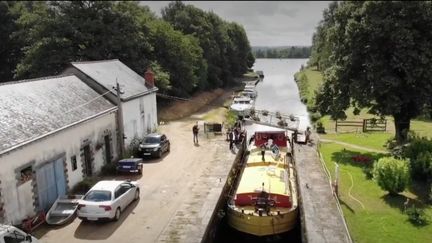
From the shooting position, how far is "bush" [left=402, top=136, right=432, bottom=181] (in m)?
23.6

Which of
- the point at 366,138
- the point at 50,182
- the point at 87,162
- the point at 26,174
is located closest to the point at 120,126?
the point at 87,162

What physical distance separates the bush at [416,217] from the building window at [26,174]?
1765cm

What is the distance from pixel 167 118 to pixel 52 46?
1550 centimetres

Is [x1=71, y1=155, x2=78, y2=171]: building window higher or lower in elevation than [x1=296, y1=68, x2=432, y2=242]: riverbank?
higher

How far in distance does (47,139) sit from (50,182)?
7.42 ft

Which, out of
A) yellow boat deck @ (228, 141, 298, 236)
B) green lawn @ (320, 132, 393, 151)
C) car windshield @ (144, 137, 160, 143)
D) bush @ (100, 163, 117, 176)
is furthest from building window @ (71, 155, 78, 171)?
green lawn @ (320, 132, 393, 151)

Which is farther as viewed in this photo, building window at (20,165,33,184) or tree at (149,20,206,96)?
tree at (149,20,206,96)

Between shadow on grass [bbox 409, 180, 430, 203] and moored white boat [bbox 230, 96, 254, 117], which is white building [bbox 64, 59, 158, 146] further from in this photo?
shadow on grass [bbox 409, 180, 430, 203]

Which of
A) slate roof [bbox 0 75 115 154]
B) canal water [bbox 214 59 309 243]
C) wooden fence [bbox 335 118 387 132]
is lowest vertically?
canal water [bbox 214 59 309 243]

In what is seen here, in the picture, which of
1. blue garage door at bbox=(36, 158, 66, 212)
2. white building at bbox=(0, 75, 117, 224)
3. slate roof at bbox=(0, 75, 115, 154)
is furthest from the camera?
blue garage door at bbox=(36, 158, 66, 212)

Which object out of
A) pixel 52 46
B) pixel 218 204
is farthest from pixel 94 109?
pixel 52 46

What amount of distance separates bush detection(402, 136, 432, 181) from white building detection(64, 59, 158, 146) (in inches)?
773

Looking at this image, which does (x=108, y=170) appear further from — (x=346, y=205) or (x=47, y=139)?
Result: (x=346, y=205)

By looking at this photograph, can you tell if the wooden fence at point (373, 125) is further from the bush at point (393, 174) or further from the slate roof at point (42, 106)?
the slate roof at point (42, 106)
